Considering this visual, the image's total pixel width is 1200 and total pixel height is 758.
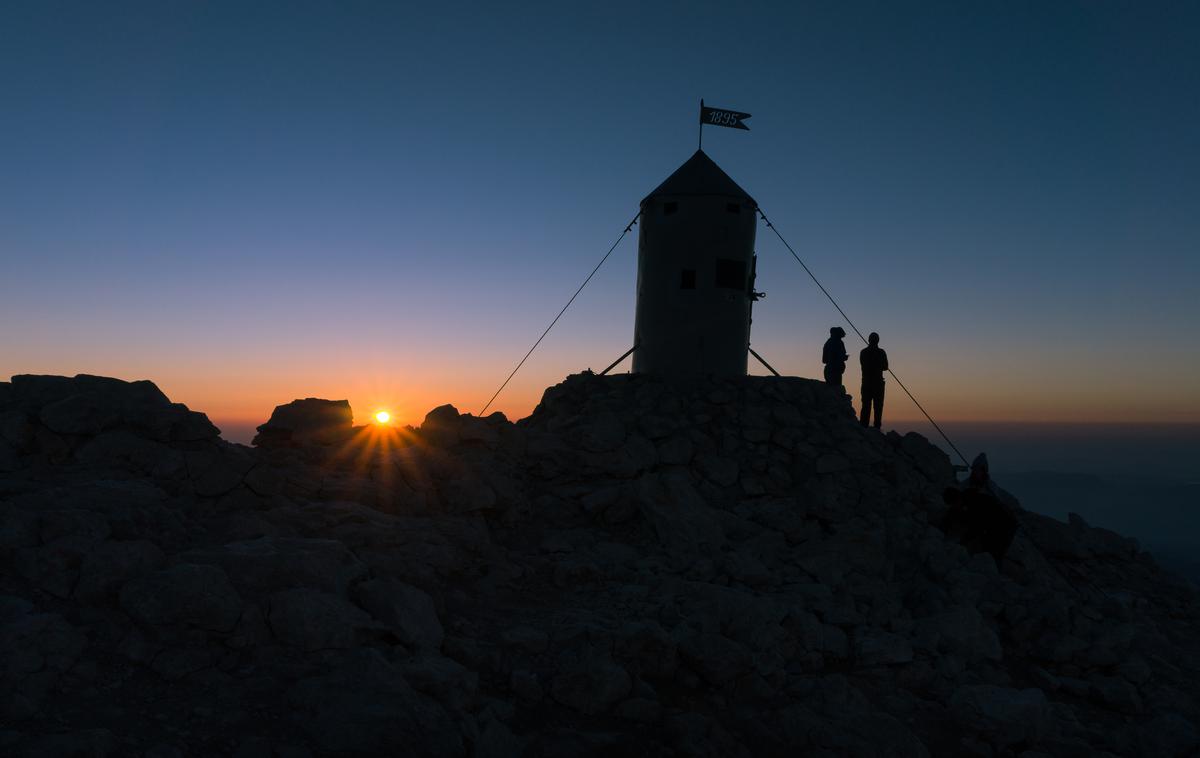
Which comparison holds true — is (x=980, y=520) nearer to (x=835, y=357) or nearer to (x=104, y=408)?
(x=835, y=357)

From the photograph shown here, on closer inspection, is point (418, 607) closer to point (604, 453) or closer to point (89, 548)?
point (89, 548)

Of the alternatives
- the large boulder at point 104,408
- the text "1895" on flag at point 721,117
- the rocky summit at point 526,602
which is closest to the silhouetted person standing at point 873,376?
the rocky summit at point 526,602

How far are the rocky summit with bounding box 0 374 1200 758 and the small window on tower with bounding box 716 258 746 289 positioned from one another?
3773 mm

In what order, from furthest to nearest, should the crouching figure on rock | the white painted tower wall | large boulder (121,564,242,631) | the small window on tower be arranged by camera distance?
the small window on tower < the white painted tower wall < the crouching figure on rock < large boulder (121,564,242,631)

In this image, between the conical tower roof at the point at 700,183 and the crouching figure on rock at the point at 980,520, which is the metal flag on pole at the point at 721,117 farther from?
the crouching figure on rock at the point at 980,520

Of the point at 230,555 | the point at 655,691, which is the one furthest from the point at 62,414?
the point at 655,691

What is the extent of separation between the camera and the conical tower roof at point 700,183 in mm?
17531

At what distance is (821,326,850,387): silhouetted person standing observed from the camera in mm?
18266

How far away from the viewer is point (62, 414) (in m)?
9.42

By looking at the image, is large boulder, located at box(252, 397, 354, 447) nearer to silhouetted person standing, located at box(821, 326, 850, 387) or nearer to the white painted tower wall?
the white painted tower wall

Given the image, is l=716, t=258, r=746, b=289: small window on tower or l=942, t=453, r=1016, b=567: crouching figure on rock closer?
l=942, t=453, r=1016, b=567: crouching figure on rock

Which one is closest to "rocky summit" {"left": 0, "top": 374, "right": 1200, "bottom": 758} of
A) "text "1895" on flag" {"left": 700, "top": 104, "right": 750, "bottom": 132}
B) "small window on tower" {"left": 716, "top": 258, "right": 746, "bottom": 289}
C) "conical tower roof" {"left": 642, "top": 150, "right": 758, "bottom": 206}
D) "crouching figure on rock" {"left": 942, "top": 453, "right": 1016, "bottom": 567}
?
"crouching figure on rock" {"left": 942, "top": 453, "right": 1016, "bottom": 567}

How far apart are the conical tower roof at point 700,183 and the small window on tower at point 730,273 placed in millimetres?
1623

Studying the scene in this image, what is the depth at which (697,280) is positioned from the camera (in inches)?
685
